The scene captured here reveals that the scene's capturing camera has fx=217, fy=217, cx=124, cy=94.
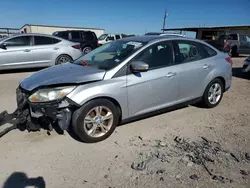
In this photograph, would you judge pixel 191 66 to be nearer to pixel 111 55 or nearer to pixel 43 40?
pixel 111 55

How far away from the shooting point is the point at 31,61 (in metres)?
8.14

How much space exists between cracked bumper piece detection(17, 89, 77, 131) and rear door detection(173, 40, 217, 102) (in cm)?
210

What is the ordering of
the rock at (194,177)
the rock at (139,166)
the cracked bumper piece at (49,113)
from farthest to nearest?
the cracked bumper piece at (49,113) < the rock at (139,166) < the rock at (194,177)

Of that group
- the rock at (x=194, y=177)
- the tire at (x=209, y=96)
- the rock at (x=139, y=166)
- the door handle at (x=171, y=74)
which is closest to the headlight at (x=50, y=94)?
the rock at (x=139, y=166)

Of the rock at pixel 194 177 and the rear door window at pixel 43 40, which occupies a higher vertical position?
the rear door window at pixel 43 40

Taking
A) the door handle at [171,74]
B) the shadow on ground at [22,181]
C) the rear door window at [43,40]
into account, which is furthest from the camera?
the rear door window at [43,40]

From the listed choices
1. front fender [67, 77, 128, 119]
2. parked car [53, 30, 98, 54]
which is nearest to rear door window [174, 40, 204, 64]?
front fender [67, 77, 128, 119]

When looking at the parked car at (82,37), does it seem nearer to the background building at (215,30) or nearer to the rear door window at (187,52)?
the rear door window at (187,52)

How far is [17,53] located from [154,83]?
6.25 metres

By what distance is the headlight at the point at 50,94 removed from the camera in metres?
2.97

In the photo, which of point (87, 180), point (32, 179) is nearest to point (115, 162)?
point (87, 180)

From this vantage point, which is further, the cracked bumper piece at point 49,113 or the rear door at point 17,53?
the rear door at point 17,53

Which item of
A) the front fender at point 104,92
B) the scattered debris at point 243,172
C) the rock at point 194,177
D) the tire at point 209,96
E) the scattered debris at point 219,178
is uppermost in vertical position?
the front fender at point 104,92

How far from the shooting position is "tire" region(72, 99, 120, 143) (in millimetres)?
3039
